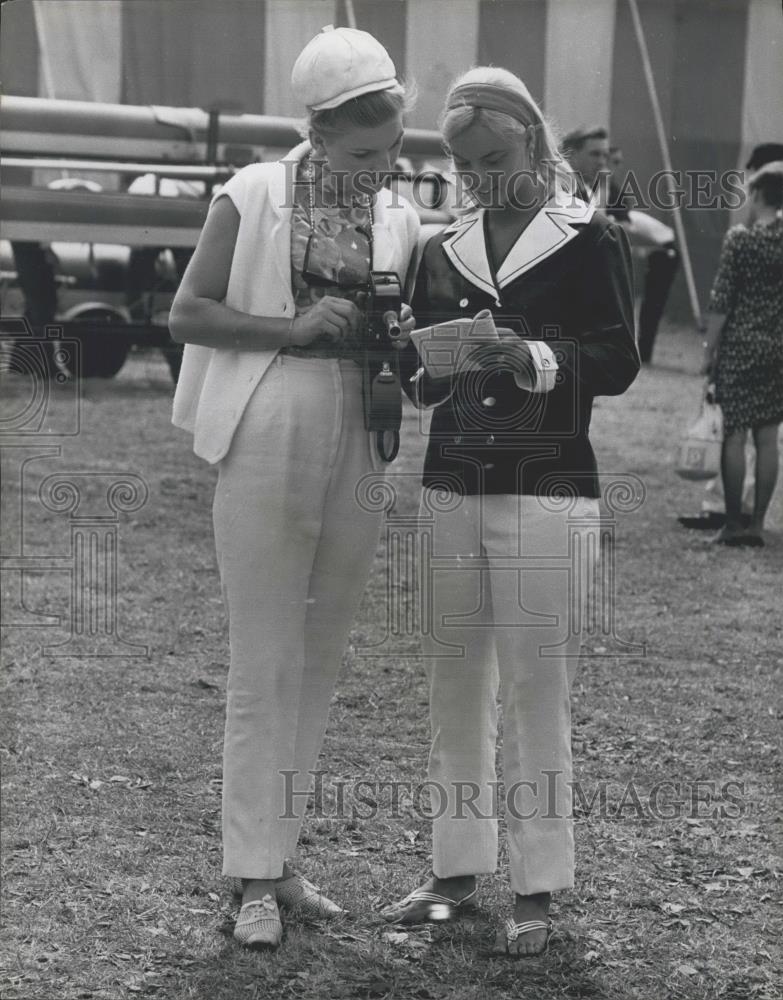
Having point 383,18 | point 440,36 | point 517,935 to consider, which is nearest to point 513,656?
point 517,935

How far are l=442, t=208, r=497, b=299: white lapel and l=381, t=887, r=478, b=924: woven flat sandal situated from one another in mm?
1325

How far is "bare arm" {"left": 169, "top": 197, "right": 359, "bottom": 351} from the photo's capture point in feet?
9.35

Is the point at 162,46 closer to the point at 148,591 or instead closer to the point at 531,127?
the point at 148,591

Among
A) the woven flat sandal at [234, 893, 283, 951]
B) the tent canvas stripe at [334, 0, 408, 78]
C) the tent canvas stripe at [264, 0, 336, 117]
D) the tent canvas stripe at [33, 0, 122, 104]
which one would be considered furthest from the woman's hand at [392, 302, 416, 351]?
the tent canvas stripe at [33, 0, 122, 104]

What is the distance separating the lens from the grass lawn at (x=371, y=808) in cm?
298

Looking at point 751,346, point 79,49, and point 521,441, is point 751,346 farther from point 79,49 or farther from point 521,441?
point 521,441

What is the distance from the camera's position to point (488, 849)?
3211mm

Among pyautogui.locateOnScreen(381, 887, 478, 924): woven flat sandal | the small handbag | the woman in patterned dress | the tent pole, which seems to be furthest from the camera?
the small handbag

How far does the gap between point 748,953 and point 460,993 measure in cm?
66

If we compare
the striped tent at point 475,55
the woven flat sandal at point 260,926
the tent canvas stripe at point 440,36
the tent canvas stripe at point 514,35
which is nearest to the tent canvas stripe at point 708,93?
the striped tent at point 475,55

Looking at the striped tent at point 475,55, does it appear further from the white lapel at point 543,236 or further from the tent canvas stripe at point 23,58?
the white lapel at point 543,236

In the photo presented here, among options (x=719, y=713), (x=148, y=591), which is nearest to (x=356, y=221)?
(x=719, y=713)

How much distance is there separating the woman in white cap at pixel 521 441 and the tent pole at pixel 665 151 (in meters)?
2.27

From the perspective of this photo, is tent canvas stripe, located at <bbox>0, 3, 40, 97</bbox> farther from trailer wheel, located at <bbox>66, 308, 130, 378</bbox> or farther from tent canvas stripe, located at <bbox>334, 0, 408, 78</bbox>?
tent canvas stripe, located at <bbox>334, 0, 408, 78</bbox>
